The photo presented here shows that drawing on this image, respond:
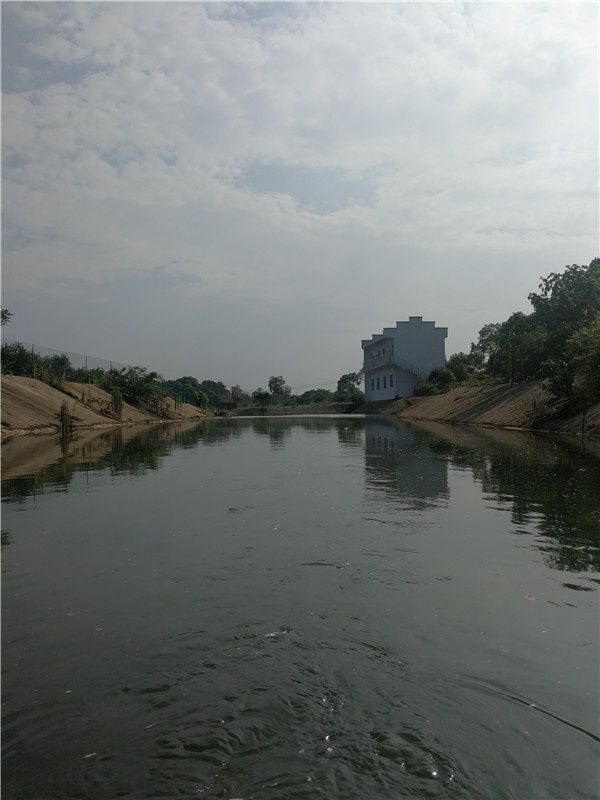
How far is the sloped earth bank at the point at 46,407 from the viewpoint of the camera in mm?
39188

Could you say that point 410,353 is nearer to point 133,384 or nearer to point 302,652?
point 133,384

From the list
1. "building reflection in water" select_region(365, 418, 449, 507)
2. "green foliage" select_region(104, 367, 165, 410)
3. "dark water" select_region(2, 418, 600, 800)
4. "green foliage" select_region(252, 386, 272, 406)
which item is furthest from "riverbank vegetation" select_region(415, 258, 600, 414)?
"green foliage" select_region(252, 386, 272, 406)

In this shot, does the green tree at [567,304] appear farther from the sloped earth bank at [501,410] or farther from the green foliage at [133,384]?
the green foliage at [133,384]

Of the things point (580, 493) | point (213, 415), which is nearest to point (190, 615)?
point (580, 493)

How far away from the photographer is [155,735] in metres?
3.96

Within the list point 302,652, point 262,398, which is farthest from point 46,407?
point 262,398

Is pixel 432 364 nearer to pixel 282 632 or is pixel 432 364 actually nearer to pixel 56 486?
pixel 56 486

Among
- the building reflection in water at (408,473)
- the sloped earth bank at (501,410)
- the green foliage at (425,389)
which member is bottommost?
the building reflection in water at (408,473)

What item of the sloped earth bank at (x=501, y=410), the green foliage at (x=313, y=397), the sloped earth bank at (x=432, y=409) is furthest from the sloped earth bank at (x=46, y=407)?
the green foliage at (x=313, y=397)

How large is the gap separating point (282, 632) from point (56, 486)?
11358 millimetres

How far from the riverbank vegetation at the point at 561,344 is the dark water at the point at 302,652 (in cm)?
2199

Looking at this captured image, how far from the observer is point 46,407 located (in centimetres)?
4412

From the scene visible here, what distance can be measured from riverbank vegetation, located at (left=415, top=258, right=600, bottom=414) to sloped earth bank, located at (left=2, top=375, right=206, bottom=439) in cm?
3214

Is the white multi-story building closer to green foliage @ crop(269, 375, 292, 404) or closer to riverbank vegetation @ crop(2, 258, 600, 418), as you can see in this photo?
riverbank vegetation @ crop(2, 258, 600, 418)
